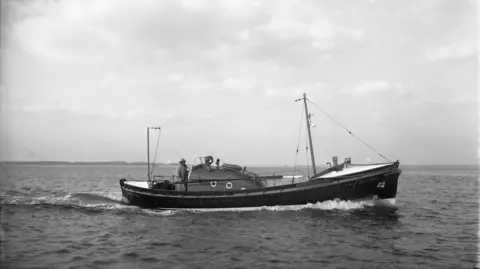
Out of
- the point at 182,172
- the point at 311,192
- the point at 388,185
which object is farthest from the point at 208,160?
the point at 388,185

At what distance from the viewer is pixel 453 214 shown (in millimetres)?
23484

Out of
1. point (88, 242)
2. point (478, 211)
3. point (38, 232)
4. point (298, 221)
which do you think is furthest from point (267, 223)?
point (478, 211)

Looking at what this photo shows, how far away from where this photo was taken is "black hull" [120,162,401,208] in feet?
70.8

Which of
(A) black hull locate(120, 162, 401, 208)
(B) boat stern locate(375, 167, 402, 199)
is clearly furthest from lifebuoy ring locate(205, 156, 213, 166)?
(B) boat stern locate(375, 167, 402, 199)

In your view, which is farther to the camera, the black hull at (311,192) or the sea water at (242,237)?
the black hull at (311,192)

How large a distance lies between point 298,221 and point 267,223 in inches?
74.4

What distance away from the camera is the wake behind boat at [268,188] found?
2161 cm

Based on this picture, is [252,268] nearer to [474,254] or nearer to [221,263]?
[221,263]

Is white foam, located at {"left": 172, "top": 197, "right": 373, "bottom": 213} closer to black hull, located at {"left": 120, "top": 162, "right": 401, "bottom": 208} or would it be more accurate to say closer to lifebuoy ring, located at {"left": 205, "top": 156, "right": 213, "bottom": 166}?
black hull, located at {"left": 120, "top": 162, "right": 401, "bottom": 208}

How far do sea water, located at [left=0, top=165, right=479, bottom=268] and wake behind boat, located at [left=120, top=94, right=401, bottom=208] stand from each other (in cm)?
58

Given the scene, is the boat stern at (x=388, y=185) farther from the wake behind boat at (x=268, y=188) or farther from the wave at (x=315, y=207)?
the wave at (x=315, y=207)

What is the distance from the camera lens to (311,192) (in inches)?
853

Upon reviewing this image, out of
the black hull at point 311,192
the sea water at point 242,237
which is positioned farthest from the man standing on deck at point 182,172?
the sea water at point 242,237

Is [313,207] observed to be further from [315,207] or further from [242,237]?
[242,237]
